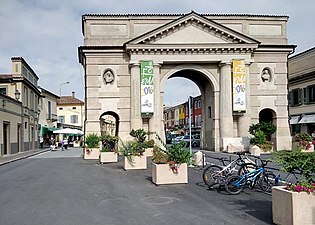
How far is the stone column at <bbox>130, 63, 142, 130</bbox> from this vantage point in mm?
30594

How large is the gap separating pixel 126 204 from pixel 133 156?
8042 millimetres

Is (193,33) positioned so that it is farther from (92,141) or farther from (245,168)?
(245,168)

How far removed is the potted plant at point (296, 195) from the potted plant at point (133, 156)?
10.5 metres

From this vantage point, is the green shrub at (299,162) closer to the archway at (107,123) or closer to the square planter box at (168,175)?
the square planter box at (168,175)

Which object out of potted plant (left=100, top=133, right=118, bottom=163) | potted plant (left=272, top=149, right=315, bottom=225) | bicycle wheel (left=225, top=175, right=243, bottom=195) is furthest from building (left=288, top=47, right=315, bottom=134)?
potted plant (left=272, top=149, right=315, bottom=225)

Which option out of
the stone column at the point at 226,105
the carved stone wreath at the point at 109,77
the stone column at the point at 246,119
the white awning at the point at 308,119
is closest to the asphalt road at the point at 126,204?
the stone column at the point at 226,105

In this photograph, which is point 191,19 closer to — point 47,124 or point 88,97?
point 88,97

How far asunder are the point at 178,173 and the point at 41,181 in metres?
5.35

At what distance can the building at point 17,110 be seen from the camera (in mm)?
29953

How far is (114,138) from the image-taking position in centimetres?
2227

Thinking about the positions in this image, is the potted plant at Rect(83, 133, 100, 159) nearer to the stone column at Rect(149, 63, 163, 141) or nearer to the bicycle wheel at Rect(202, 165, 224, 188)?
the stone column at Rect(149, 63, 163, 141)

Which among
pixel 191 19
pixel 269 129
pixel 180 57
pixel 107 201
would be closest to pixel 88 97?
pixel 180 57

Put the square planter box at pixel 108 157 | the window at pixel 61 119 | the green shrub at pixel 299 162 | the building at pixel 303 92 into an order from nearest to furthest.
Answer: the green shrub at pixel 299 162 → the square planter box at pixel 108 157 → the building at pixel 303 92 → the window at pixel 61 119

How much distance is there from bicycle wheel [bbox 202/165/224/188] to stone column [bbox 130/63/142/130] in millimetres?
19724
